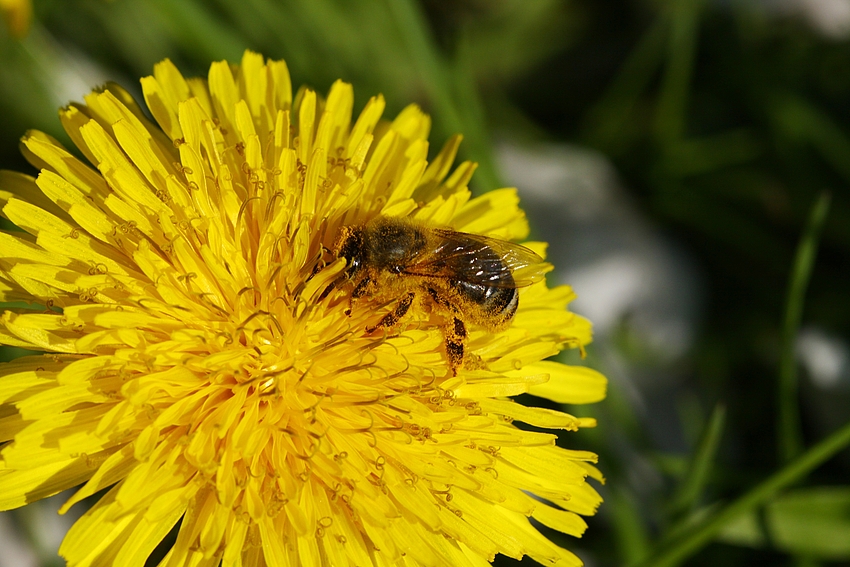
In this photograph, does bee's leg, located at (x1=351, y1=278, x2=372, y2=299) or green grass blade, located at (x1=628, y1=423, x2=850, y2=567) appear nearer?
bee's leg, located at (x1=351, y1=278, x2=372, y2=299)

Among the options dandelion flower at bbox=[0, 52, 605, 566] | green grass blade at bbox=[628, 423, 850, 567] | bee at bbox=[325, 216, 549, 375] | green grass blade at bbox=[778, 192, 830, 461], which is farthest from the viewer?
green grass blade at bbox=[778, 192, 830, 461]

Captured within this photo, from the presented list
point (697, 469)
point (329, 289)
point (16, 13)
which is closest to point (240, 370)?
point (329, 289)

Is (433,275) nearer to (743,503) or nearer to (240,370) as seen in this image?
(240,370)

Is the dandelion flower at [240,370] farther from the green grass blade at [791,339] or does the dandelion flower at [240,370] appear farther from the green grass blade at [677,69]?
the green grass blade at [677,69]

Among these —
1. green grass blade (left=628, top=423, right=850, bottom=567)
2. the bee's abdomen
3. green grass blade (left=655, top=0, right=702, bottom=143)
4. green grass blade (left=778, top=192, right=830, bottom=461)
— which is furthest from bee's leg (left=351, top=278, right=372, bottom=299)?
green grass blade (left=655, top=0, right=702, bottom=143)

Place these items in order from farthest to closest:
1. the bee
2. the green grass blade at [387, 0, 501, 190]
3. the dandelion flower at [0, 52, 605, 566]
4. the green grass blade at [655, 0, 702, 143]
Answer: the green grass blade at [655, 0, 702, 143] → the green grass blade at [387, 0, 501, 190] → the bee → the dandelion flower at [0, 52, 605, 566]

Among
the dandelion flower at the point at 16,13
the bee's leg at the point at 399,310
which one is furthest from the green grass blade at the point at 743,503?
the dandelion flower at the point at 16,13

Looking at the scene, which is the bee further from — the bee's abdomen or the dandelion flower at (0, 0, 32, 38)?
the dandelion flower at (0, 0, 32, 38)

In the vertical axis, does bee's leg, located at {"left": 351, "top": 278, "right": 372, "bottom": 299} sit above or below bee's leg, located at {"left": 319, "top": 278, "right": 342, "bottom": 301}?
above
